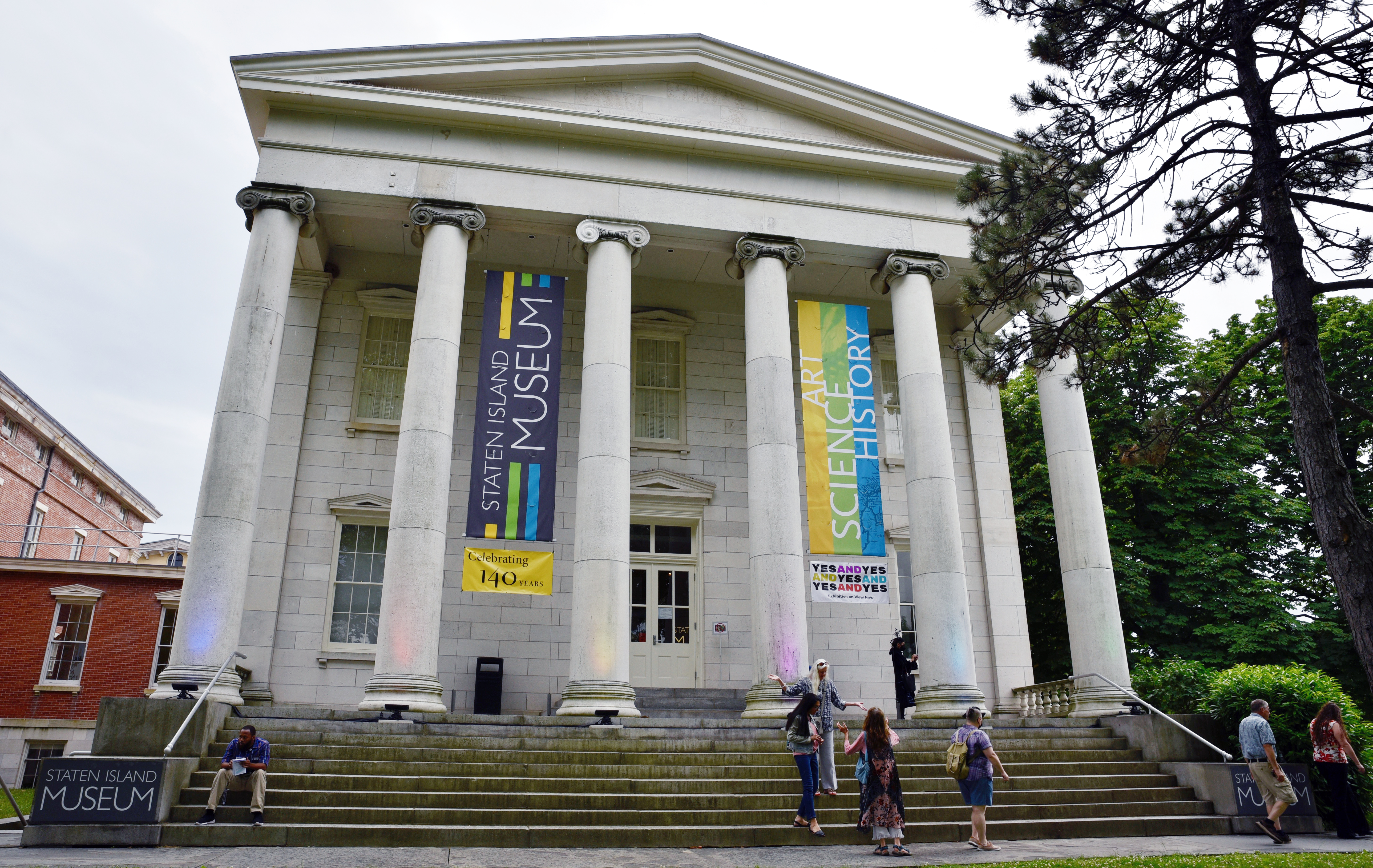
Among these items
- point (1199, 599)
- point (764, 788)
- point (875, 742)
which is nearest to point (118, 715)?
point (764, 788)

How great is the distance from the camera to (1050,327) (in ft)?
35.2

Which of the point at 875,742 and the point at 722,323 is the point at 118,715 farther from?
the point at 722,323

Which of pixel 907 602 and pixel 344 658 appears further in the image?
pixel 907 602

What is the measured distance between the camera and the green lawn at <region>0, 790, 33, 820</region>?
16203 mm

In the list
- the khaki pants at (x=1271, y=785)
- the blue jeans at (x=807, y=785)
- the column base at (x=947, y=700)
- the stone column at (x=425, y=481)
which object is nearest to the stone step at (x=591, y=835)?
the blue jeans at (x=807, y=785)

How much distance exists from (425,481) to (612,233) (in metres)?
6.06

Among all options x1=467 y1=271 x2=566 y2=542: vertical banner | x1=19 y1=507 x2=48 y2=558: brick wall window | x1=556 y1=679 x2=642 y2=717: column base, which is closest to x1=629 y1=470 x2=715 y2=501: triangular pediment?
x1=467 y1=271 x2=566 y2=542: vertical banner

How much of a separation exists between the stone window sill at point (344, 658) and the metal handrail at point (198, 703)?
283 centimetres

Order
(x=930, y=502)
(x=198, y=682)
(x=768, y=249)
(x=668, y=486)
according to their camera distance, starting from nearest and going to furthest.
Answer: (x=198, y=682)
(x=930, y=502)
(x=768, y=249)
(x=668, y=486)

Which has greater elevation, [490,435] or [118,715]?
[490,435]

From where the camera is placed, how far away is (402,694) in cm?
1432

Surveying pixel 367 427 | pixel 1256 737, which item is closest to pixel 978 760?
pixel 1256 737

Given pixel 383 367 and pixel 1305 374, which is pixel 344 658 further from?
pixel 1305 374

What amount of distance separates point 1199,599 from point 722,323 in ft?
50.1
